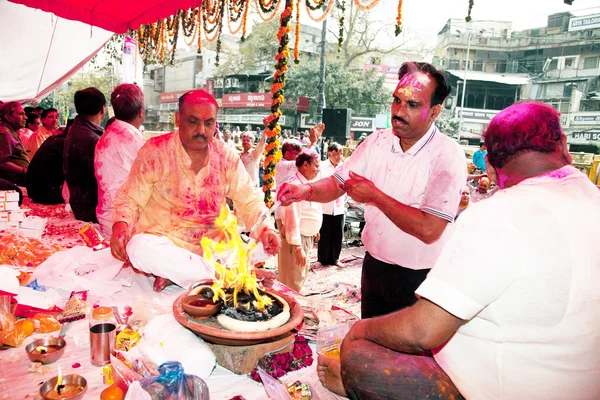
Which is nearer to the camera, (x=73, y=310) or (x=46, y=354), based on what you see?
(x=46, y=354)

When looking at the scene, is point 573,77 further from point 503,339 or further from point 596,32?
point 503,339

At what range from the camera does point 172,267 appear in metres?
2.93

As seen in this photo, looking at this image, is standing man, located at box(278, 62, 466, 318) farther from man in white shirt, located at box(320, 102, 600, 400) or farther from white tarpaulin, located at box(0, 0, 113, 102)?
white tarpaulin, located at box(0, 0, 113, 102)

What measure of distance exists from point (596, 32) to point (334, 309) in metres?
35.9

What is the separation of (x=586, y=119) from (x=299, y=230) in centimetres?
2905

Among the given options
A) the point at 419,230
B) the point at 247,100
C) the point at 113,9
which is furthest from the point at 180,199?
the point at 247,100

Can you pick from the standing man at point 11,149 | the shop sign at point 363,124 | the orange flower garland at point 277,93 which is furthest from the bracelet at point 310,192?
the shop sign at point 363,124

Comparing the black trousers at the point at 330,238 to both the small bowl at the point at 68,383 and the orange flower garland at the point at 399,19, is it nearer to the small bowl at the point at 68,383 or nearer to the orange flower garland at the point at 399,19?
the orange flower garland at the point at 399,19

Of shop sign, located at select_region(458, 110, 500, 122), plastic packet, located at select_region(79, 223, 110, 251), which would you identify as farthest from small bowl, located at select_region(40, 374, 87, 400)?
shop sign, located at select_region(458, 110, 500, 122)

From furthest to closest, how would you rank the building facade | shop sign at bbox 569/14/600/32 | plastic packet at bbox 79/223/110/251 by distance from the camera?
shop sign at bbox 569/14/600/32
the building facade
plastic packet at bbox 79/223/110/251

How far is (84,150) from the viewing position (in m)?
4.63

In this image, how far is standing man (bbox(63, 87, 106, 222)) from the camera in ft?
15.2

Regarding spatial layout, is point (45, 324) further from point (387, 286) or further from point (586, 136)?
point (586, 136)

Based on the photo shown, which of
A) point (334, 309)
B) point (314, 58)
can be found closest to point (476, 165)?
point (334, 309)
